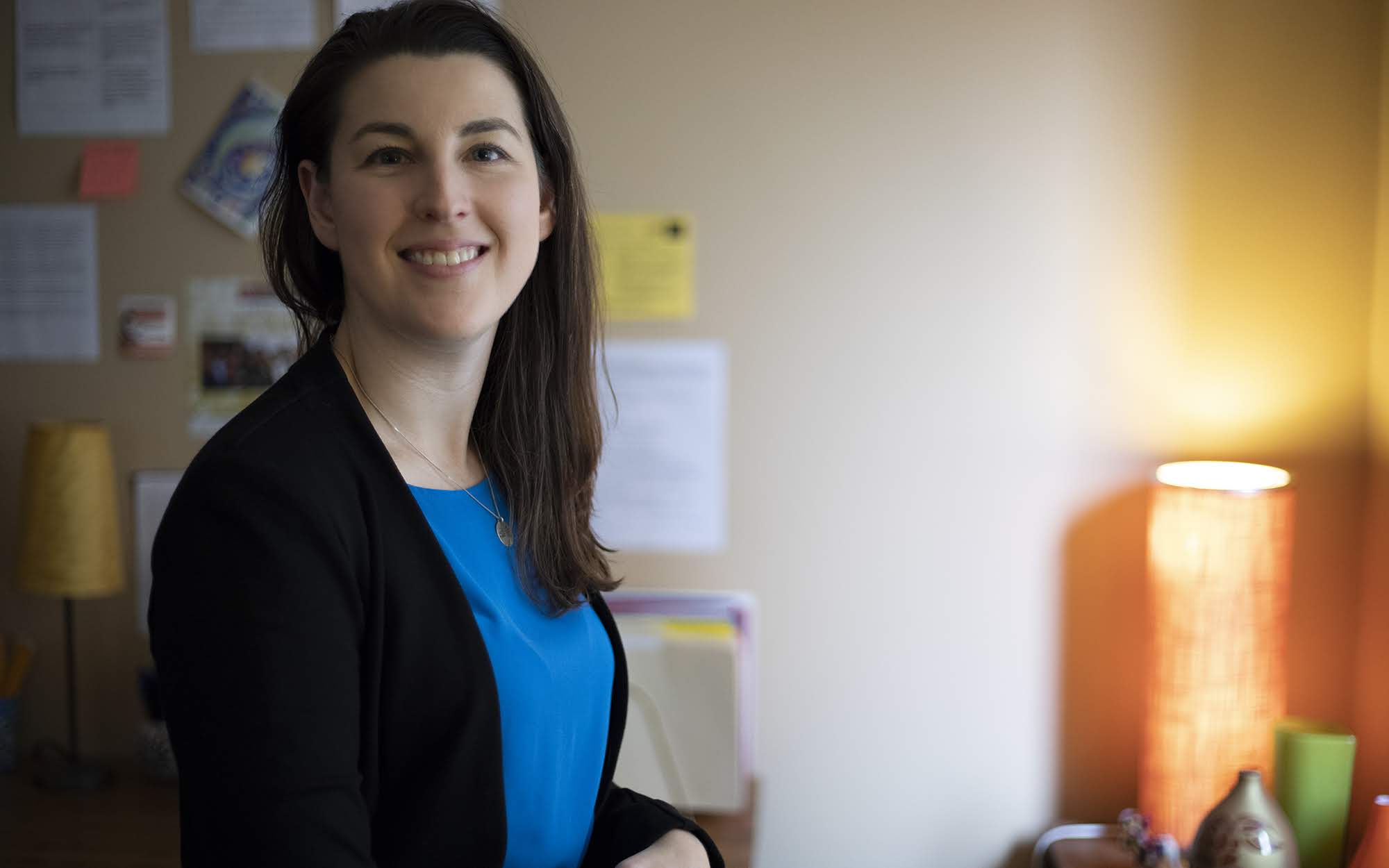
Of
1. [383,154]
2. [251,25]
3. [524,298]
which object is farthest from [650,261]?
[383,154]

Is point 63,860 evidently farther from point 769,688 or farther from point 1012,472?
point 1012,472

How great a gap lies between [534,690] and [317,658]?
0.73 ft

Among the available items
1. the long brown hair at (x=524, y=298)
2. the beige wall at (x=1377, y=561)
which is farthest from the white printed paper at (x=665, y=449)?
the beige wall at (x=1377, y=561)

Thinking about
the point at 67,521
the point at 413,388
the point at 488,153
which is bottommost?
the point at 67,521

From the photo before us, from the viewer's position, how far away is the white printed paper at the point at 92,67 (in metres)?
1.87

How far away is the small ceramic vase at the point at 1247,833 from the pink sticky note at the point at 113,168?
6.62 feet

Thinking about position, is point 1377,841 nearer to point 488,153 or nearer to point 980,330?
point 980,330

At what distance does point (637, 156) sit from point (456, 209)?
949 mm

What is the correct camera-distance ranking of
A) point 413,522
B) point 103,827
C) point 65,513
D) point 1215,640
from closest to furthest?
point 413,522 < point 1215,640 < point 103,827 < point 65,513

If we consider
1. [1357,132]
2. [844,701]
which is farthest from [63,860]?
[1357,132]

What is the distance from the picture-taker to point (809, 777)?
1.84 metres

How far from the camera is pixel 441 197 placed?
2.87ft

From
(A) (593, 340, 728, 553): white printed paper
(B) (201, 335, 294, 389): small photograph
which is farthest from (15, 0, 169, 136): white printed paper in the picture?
(A) (593, 340, 728, 553): white printed paper

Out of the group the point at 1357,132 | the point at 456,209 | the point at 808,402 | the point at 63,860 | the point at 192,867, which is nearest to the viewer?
the point at 192,867
